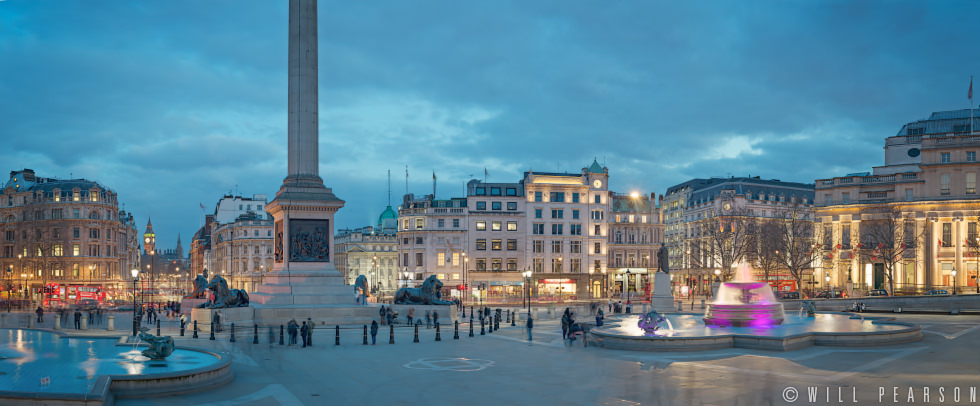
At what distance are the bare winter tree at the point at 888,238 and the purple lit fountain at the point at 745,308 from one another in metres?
36.7

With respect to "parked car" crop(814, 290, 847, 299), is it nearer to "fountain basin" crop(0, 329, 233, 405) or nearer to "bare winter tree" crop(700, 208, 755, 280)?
"bare winter tree" crop(700, 208, 755, 280)

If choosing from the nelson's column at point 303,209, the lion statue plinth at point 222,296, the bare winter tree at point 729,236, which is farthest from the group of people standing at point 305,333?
the bare winter tree at point 729,236

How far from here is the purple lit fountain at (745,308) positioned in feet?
111

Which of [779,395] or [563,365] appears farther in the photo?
[563,365]

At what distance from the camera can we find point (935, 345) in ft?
91.8

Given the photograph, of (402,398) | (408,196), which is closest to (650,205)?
(408,196)

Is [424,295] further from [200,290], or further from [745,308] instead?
[745,308]

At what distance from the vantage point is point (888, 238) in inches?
2721

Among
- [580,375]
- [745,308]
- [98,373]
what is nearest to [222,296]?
[98,373]

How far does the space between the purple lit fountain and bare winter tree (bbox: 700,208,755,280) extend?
43543 mm

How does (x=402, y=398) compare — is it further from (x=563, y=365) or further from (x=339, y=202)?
(x=339, y=202)

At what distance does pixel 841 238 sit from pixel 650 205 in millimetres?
30995

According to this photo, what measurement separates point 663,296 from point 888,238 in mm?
32085

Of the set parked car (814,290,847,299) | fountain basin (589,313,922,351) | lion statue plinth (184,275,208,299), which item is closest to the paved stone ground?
fountain basin (589,313,922,351)
